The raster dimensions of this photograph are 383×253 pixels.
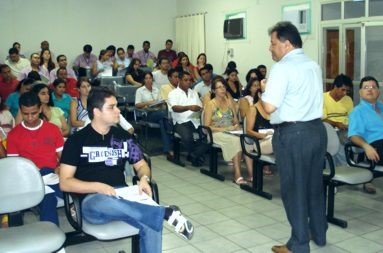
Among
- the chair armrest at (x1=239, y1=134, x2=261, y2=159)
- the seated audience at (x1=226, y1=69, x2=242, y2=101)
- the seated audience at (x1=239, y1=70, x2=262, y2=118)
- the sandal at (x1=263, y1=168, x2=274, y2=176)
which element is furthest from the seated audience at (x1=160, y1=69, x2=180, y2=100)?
the chair armrest at (x1=239, y1=134, x2=261, y2=159)

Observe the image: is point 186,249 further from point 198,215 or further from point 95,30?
point 95,30

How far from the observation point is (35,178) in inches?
111

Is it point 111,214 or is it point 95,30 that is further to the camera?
point 95,30

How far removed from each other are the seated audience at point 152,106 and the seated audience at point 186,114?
1.20 feet

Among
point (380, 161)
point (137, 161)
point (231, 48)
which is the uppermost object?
point (231, 48)

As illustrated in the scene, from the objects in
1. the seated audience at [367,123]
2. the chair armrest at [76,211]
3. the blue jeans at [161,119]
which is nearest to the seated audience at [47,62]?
the blue jeans at [161,119]

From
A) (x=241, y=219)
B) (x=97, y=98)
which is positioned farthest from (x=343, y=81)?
(x=97, y=98)

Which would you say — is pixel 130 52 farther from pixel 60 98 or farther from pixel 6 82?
pixel 60 98

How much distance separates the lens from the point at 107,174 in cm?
291

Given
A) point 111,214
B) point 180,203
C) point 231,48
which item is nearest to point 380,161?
point 180,203

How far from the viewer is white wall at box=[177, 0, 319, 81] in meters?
8.84

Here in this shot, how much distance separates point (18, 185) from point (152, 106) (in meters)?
4.14

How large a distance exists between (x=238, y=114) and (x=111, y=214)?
134 inches

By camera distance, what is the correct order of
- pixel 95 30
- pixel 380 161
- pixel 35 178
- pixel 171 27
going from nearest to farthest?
1. pixel 35 178
2. pixel 380 161
3. pixel 95 30
4. pixel 171 27
